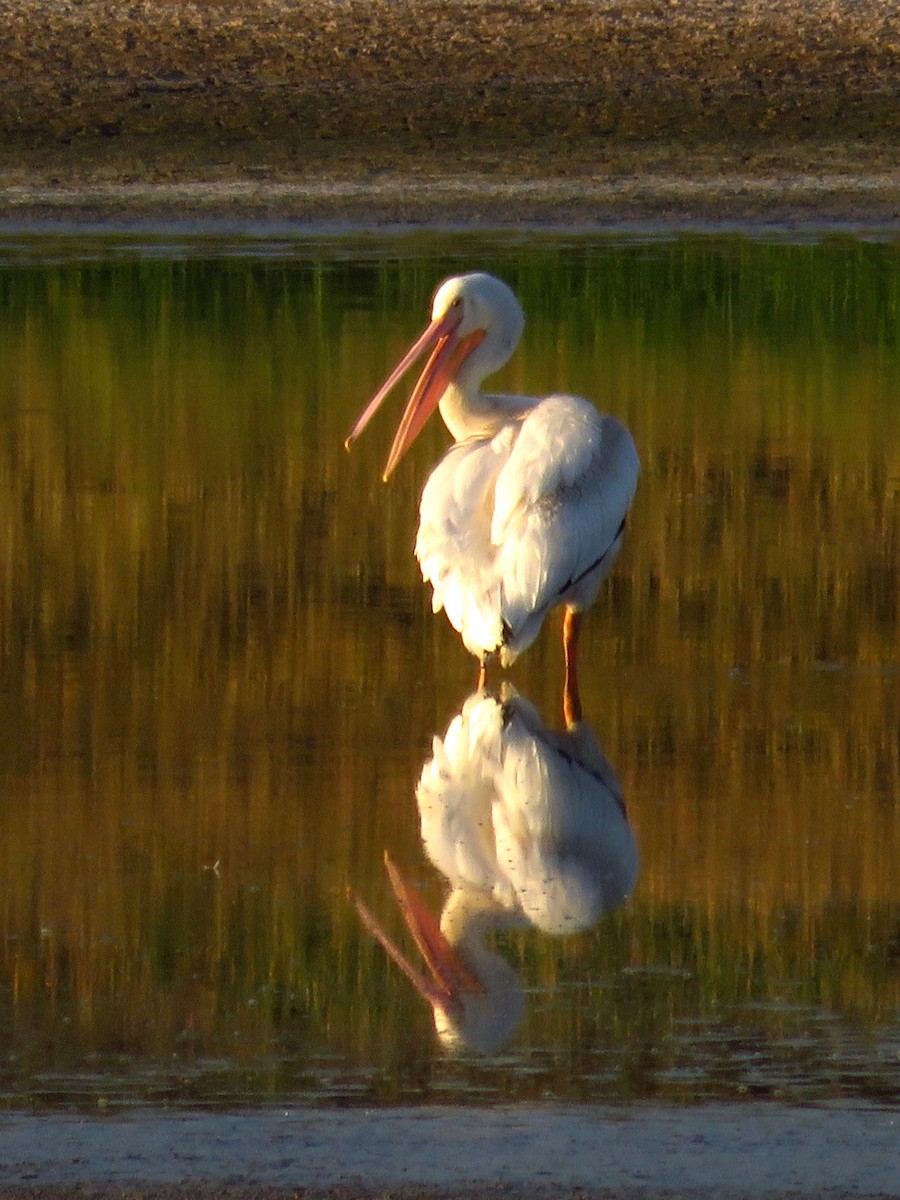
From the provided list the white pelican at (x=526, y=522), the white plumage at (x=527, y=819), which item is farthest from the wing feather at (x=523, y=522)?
the white plumage at (x=527, y=819)

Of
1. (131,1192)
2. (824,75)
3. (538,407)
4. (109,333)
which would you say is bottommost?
(131,1192)

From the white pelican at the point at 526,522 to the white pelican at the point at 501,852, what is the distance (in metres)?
0.30

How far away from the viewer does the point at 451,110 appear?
19359 mm

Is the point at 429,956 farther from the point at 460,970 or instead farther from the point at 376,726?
the point at 376,726

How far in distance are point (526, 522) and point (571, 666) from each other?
1.29 ft

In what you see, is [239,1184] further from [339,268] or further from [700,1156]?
[339,268]

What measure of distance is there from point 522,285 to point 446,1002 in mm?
10504

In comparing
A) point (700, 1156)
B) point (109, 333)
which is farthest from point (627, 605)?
point (109, 333)

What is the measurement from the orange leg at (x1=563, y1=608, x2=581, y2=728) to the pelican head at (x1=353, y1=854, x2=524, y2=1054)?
1396mm

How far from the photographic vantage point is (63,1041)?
4457 millimetres

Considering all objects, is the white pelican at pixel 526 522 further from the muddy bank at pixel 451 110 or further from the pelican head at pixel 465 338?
the muddy bank at pixel 451 110

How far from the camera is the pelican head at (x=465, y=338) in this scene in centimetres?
805

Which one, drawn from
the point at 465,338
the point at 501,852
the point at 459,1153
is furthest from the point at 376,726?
the point at 459,1153

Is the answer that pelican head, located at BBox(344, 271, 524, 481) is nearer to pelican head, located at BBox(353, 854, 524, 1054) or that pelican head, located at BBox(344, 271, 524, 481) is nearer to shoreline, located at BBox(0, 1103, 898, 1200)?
pelican head, located at BBox(353, 854, 524, 1054)
